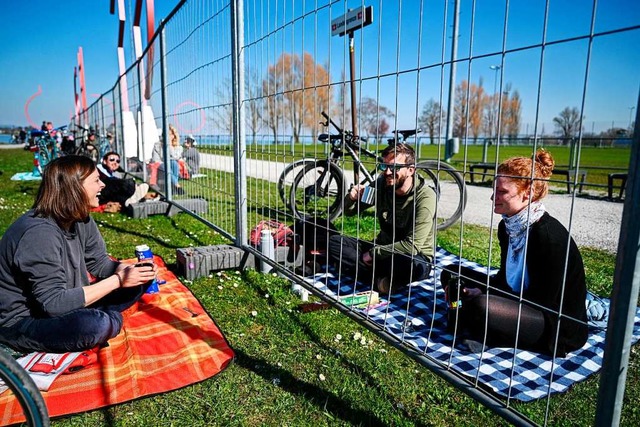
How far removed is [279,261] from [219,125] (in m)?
1.55

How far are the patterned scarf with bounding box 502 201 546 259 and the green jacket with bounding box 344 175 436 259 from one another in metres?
0.68

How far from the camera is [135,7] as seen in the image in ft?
41.4

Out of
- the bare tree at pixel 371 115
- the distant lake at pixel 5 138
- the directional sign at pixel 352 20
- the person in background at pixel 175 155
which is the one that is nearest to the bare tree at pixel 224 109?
Result: the bare tree at pixel 371 115

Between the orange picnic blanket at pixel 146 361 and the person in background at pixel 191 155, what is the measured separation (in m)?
2.96

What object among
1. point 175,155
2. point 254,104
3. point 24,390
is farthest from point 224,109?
point 24,390

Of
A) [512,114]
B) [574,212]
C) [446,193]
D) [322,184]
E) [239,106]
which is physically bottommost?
[574,212]

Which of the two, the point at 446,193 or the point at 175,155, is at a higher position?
the point at 175,155

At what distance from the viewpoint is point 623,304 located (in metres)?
1.27

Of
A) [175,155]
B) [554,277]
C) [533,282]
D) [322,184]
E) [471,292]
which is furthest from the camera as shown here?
[175,155]

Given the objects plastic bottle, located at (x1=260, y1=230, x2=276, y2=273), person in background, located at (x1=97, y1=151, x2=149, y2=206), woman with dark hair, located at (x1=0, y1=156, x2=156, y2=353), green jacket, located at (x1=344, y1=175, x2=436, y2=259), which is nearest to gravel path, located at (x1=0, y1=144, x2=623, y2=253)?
plastic bottle, located at (x1=260, y1=230, x2=276, y2=273)

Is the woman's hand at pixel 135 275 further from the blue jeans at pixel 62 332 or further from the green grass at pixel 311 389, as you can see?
the green grass at pixel 311 389

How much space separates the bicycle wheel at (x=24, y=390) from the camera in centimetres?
119

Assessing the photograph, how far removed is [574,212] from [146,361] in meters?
7.42

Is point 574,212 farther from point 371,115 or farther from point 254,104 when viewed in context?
point 254,104
